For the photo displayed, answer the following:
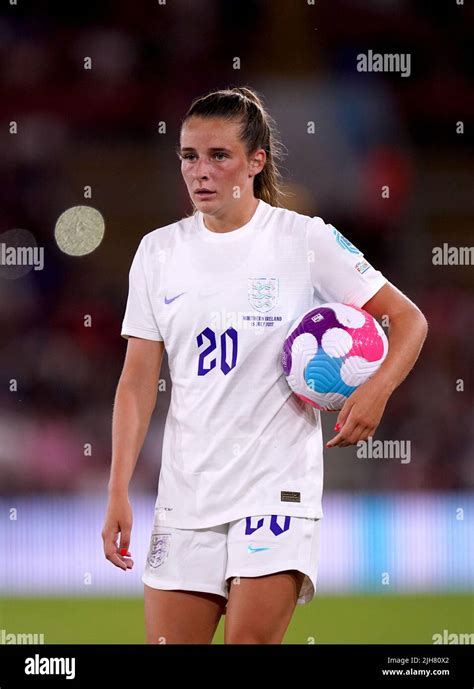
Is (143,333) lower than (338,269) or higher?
lower

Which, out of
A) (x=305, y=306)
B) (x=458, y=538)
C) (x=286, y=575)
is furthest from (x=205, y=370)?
(x=458, y=538)

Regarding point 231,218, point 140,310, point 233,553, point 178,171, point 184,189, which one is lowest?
point 233,553

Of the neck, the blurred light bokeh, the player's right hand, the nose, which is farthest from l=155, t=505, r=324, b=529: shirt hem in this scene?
the blurred light bokeh

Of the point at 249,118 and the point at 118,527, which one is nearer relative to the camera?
the point at 118,527

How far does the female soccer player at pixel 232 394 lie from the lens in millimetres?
2633

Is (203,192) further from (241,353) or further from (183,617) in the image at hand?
(183,617)

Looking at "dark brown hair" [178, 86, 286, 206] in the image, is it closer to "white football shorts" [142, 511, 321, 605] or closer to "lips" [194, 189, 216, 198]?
"lips" [194, 189, 216, 198]

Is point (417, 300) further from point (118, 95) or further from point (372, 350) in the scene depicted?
point (372, 350)

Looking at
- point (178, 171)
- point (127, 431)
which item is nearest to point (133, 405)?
point (127, 431)

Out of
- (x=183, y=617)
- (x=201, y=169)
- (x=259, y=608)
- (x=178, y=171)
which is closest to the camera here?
(x=259, y=608)

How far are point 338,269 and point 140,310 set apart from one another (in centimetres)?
57

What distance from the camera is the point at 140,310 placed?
9.55 ft
